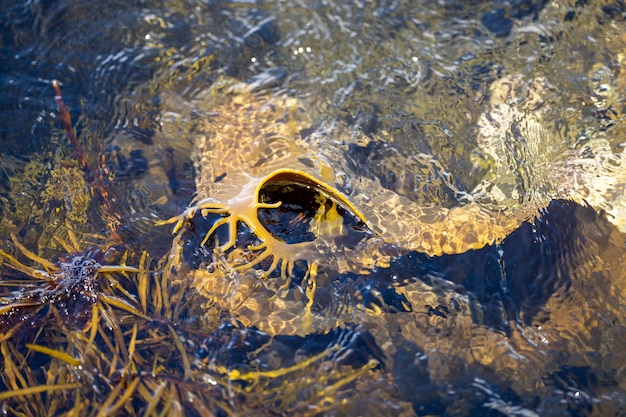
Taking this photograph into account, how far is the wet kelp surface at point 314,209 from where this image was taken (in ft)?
6.86

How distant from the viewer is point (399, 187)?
269 centimetres

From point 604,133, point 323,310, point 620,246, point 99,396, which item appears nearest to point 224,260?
point 323,310

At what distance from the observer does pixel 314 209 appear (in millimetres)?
2525

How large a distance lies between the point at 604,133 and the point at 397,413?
1847mm

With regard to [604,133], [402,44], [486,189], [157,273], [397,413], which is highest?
[402,44]

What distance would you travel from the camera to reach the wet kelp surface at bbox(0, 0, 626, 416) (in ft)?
6.86

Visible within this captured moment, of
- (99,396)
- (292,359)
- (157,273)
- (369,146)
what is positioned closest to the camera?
(99,396)

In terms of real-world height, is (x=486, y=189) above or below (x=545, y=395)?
above

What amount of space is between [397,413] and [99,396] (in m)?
1.11

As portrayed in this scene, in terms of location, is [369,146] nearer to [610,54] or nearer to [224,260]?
[224,260]

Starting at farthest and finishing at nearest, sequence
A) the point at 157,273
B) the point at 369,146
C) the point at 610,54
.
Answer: the point at 610,54
the point at 369,146
the point at 157,273

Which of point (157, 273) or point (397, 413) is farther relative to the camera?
point (157, 273)

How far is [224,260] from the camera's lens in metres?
2.39

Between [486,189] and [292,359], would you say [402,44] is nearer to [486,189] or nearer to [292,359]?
[486,189]
